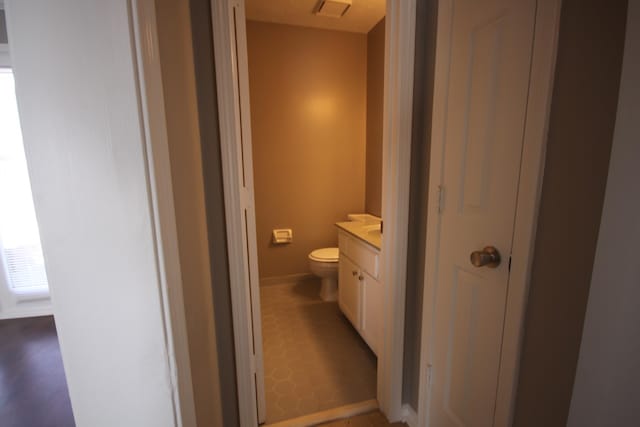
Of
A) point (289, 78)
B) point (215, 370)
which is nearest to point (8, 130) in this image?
point (289, 78)

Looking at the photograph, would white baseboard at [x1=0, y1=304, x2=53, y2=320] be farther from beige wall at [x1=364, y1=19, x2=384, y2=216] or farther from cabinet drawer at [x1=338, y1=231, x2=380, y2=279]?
beige wall at [x1=364, y1=19, x2=384, y2=216]

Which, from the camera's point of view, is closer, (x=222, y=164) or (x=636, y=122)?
(x=636, y=122)

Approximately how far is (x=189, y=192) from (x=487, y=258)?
0.96 meters

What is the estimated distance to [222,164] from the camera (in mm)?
1028

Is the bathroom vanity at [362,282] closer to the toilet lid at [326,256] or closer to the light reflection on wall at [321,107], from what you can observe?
the toilet lid at [326,256]

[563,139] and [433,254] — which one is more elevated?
[563,139]

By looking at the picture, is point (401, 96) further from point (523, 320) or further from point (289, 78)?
point (289, 78)

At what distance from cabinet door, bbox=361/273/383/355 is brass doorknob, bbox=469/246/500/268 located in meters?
0.78

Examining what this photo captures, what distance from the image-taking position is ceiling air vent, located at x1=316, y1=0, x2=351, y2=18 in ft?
7.43

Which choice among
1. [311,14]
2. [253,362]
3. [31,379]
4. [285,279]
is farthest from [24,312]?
[311,14]

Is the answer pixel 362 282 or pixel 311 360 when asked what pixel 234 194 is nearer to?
pixel 362 282

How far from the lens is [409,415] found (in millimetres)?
1374

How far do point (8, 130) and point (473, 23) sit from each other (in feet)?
11.7

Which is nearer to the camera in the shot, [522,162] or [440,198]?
[522,162]
